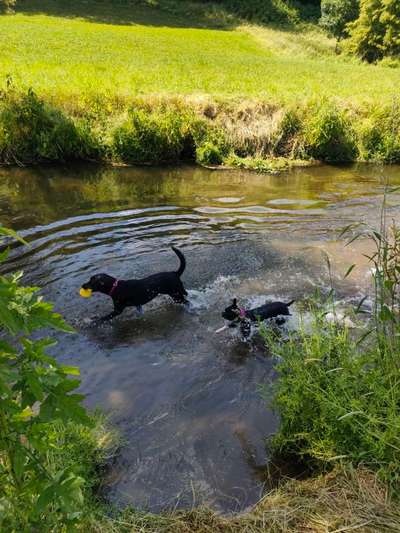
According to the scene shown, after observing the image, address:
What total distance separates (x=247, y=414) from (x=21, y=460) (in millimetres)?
3165

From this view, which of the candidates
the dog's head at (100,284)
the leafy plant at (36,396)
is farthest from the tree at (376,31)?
the leafy plant at (36,396)

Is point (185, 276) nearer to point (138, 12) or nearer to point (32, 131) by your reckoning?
point (32, 131)

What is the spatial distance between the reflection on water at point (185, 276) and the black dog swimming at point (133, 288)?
1.13 feet

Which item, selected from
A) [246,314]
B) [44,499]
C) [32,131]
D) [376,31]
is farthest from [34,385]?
[376,31]

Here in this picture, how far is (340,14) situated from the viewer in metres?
42.4

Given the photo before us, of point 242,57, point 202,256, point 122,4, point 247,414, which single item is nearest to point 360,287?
point 202,256

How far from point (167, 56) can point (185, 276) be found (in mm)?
22218

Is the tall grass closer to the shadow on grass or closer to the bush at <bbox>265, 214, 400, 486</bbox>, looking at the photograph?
the bush at <bbox>265, 214, 400, 486</bbox>

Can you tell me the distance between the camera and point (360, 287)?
7.33 meters

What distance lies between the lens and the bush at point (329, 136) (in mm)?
14430

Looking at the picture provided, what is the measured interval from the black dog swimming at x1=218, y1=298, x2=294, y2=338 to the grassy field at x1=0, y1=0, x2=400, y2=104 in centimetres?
1099

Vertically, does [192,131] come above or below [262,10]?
below

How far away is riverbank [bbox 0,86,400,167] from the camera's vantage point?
1240 cm

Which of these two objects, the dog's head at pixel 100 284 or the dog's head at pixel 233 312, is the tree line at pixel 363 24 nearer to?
the dog's head at pixel 100 284
